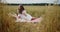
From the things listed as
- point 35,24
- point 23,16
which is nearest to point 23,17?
point 23,16

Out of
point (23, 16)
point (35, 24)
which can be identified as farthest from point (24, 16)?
point (35, 24)

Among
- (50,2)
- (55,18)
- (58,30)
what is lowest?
(58,30)

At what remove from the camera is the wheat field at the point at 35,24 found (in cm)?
106

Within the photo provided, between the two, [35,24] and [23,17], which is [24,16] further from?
[35,24]

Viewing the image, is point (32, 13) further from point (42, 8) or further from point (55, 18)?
point (55, 18)

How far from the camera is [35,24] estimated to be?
107 cm

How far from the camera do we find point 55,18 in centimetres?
107

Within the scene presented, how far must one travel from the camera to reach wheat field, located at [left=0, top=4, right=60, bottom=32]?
3.49 feet

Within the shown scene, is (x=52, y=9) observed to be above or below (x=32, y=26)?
above

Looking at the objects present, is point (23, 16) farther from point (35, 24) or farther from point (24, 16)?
point (35, 24)

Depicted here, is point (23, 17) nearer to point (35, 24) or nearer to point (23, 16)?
point (23, 16)

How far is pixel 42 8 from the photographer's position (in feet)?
3.54

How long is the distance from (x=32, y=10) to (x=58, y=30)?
29cm

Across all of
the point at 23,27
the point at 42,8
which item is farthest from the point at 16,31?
the point at 42,8
